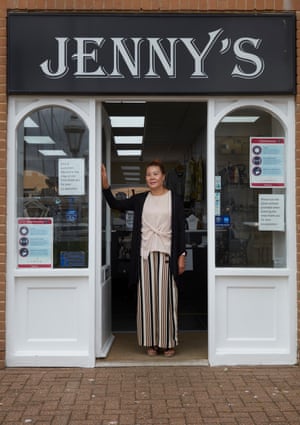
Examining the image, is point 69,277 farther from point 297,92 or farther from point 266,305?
point 297,92

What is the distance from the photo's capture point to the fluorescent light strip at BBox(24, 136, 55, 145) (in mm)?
5137

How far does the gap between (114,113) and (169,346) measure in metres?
3.76

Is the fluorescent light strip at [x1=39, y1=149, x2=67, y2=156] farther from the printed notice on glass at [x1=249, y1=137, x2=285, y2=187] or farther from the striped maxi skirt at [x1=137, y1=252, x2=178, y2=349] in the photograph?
the printed notice on glass at [x1=249, y1=137, x2=285, y2=187]

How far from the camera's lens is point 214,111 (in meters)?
5.12

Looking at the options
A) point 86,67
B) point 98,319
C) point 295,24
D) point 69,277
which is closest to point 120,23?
point 86,67

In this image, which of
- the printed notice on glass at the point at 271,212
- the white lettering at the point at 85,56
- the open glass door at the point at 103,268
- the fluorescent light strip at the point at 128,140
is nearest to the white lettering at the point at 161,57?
the white lettering at the point at 85,56

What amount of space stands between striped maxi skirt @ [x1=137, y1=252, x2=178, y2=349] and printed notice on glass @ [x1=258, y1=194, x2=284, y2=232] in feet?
3.47

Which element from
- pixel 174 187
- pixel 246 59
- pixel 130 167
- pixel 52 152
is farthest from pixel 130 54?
pixel 130 167

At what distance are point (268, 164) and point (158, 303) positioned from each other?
5.89 ft

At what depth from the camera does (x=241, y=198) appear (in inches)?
204

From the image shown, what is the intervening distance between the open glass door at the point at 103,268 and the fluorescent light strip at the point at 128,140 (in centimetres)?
399

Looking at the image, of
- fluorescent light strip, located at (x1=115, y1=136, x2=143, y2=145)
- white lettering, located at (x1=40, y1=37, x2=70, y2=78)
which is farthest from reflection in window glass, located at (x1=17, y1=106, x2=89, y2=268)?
fluorescent light strip, located at (x1=115, y1=136, x2=143, y2=145)

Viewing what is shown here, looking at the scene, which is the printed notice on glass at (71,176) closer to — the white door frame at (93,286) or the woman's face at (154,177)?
the white door frame at (93,286)

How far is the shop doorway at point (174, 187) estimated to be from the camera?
7055mm
